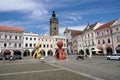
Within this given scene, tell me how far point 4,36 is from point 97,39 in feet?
121

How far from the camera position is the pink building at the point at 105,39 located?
47125 millimetres

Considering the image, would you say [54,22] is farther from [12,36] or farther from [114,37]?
[114,37]

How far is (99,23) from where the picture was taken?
189 feet

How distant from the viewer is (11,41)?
188ft

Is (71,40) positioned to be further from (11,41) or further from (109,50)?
(11,41)

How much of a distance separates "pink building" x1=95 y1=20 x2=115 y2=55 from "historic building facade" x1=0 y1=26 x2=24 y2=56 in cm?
3193

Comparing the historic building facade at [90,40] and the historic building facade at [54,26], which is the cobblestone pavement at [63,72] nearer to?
the historic building facade at [90,40]

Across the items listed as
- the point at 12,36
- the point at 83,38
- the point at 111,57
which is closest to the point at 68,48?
the point at 83,38

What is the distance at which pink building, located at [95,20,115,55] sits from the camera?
47.1 meters

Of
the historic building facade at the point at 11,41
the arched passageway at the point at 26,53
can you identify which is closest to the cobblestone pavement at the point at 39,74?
the historic building facade at the point at 11,41

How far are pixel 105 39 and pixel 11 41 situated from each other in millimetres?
36963

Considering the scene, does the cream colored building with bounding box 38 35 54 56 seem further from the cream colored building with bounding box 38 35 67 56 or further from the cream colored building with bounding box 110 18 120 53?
the cream colored building with bounding box 110 18 120 53

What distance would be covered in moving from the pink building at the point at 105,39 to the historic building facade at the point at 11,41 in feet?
105

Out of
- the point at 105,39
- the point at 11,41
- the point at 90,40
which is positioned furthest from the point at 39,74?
the point at 11,41
